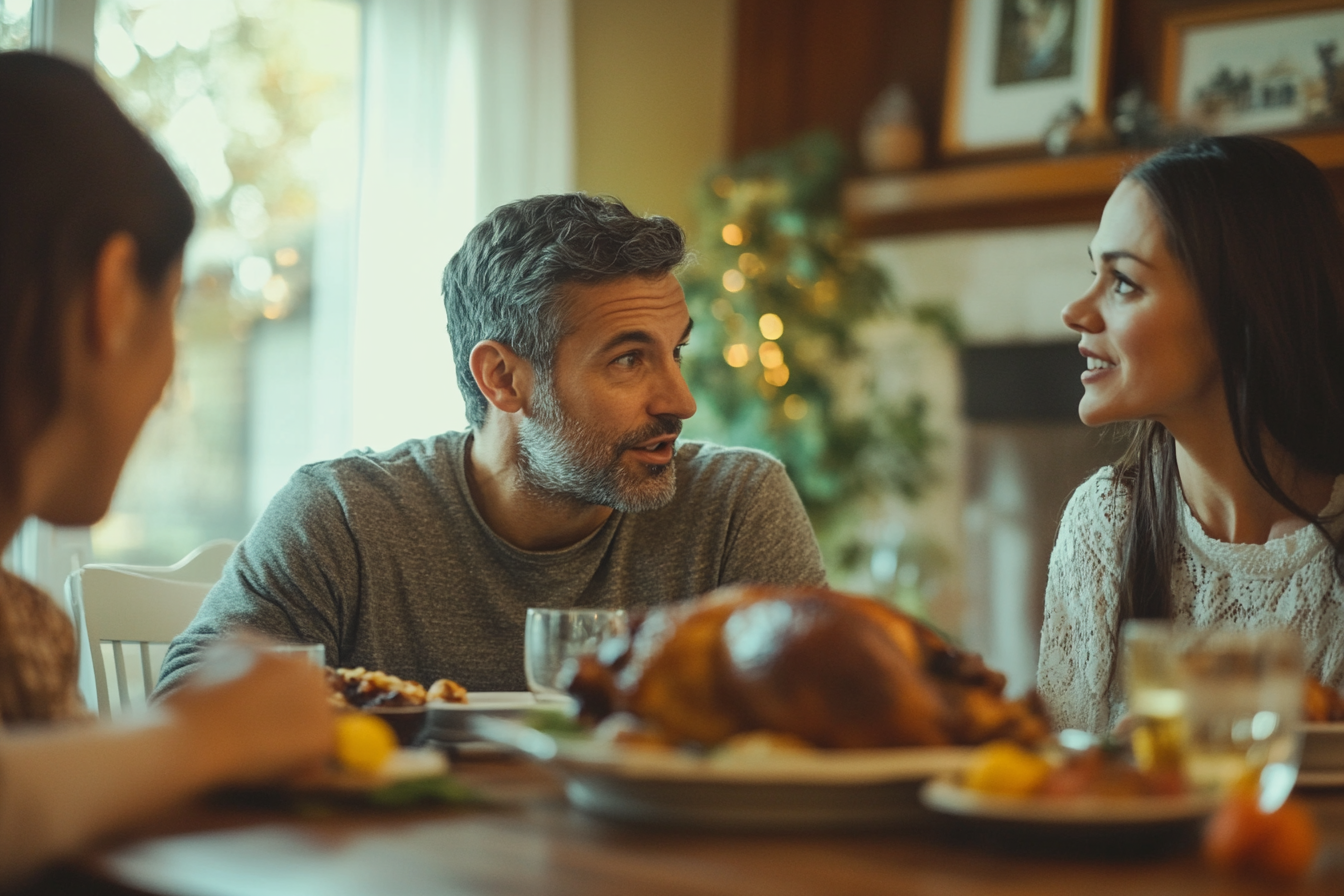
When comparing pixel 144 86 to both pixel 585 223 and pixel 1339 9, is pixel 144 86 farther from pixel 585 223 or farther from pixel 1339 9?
→ pixel 1339 9

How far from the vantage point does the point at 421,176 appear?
414 cm

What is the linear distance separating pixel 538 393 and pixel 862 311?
2.52 meters

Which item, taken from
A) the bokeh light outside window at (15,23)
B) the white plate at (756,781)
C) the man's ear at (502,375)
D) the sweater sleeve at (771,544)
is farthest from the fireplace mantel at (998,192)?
the white plate at (756,781)

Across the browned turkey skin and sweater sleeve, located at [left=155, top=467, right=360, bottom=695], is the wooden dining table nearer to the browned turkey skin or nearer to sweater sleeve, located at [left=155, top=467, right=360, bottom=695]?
the browned turkey skin

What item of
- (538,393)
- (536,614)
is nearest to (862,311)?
(538,393)

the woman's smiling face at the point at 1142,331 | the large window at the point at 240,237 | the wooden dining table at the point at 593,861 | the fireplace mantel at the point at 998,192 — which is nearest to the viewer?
the wooden dining table at the point at 593,861

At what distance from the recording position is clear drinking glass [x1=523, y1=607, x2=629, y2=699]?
3.88 feet

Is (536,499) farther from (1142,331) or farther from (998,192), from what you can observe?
(998,192)

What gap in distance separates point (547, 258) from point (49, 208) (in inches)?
40.7

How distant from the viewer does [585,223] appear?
2.00 m

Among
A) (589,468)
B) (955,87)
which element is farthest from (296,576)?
(955,87)

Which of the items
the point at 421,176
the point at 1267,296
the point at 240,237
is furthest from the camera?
the point at 421,176

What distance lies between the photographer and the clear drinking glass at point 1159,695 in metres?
0.85

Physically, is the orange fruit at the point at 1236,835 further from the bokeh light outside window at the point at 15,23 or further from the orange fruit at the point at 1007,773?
the bokeh light outside window at the point at 15,23
